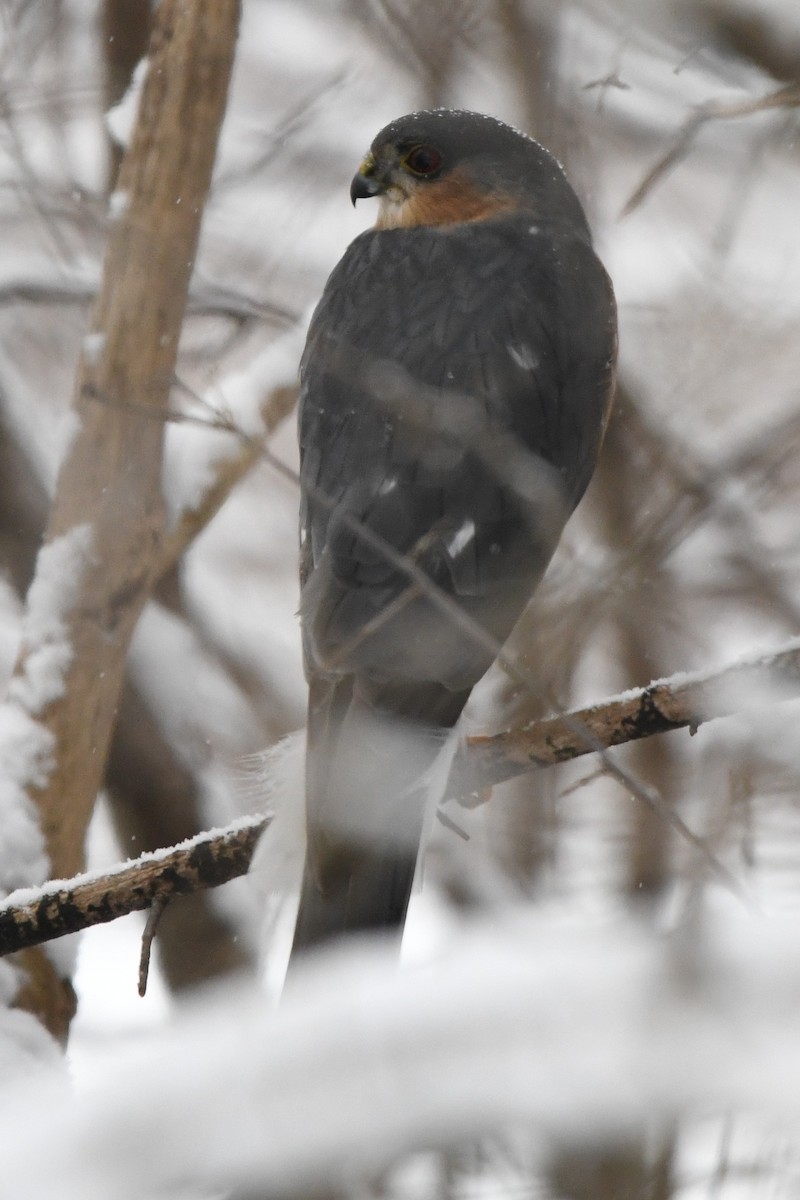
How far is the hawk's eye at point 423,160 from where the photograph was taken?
12.6ft

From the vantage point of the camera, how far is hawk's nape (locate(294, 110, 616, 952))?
297 centimetres

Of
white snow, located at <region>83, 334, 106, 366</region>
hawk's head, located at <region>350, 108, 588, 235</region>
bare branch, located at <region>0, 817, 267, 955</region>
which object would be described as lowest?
bare branch, located at <region>0, 817, 267, 955</region>

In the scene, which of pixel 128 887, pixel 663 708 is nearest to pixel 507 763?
pixel 663 708

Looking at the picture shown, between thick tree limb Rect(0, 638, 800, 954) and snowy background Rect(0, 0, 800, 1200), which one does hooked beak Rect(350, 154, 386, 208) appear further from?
thick tree limb Rect(0, 638, 800, 954)

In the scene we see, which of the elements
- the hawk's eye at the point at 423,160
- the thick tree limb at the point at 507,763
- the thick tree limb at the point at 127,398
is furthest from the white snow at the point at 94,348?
the thick tree limb at the point at 507,763

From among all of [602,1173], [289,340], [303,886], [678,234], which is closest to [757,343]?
[678,234]

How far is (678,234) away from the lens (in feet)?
15.3

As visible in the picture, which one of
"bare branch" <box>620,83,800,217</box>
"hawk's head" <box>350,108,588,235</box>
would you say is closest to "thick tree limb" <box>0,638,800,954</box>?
"bare branch" <box>620,83,800,217</box>

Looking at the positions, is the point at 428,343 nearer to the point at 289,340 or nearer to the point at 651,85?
the point at 651,85

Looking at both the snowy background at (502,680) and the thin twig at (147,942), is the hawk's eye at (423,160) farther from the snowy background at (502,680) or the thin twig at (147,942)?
the thin twig at (147,942)

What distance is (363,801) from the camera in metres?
2.97

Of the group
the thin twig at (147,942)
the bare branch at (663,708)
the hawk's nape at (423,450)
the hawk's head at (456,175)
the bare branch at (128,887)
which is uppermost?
the hawk's head at (456,175)

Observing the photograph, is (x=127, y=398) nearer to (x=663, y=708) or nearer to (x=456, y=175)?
(x=456, y=175)

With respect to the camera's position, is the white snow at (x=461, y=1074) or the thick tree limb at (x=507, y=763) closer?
the white snow at (x=461, y=1074)
